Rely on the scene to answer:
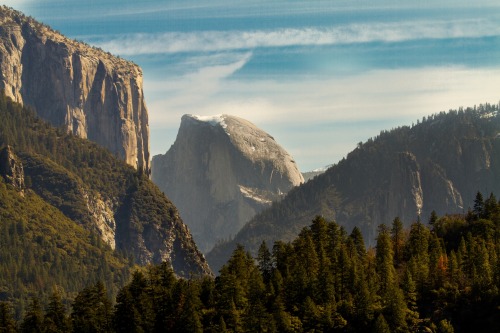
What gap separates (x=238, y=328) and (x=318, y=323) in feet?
47.4

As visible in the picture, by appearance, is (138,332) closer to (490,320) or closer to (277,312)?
(277,312)

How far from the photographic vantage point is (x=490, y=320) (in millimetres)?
198750

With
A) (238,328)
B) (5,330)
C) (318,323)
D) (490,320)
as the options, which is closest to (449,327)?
(490,320)

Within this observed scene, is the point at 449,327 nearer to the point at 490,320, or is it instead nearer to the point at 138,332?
the point at 490,320

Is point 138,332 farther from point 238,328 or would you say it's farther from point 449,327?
point 449,327

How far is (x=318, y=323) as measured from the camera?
199m

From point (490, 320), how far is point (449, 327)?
7.69 meters

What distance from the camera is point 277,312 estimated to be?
655 feet

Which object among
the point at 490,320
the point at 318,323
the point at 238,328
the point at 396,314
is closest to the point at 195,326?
the point at 238,328

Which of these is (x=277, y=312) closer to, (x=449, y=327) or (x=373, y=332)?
(x=373, y=332)

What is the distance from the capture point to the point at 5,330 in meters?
198

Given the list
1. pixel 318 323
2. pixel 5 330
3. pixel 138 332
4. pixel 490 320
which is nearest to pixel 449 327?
pixel 490 320

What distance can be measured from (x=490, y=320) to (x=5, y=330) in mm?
86539

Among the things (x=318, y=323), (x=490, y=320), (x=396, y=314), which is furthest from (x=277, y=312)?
(x=490, y=320)
